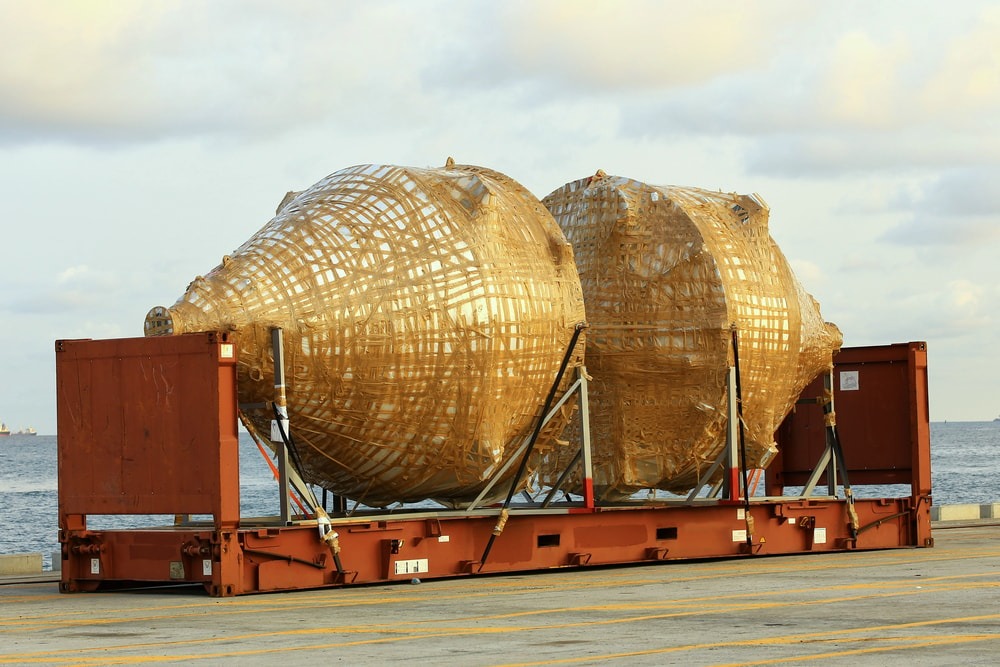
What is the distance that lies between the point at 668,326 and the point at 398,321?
14.1 ft

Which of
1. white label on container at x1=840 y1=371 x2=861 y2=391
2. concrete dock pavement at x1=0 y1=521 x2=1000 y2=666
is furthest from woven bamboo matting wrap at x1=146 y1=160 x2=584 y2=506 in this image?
white label on container at x1=840 y1=371 x2=861 y2=391

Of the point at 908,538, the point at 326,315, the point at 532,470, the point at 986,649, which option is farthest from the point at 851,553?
the point at 986,649

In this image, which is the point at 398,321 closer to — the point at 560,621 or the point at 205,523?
the point at 205,523

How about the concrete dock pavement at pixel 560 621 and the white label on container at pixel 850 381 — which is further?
the white label on container at pixel 850 381

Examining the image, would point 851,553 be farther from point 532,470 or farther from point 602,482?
point 532,470

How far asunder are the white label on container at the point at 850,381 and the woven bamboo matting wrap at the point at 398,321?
6.16 meters

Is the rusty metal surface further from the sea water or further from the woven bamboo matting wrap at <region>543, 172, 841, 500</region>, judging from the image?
the sea water

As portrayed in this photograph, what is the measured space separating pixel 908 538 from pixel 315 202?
9.79m

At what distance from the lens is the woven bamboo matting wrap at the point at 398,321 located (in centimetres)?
1548

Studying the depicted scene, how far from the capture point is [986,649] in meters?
10.0

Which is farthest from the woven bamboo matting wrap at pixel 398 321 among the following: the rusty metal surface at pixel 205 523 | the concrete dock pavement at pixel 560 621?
the concrete dock pavement at pixel 560 621

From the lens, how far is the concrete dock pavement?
403 inches

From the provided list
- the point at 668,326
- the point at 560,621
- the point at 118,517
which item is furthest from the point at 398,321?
the point at 118,517

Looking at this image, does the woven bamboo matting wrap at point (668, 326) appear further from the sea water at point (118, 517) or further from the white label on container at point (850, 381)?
the sea water at point (118, 517)
